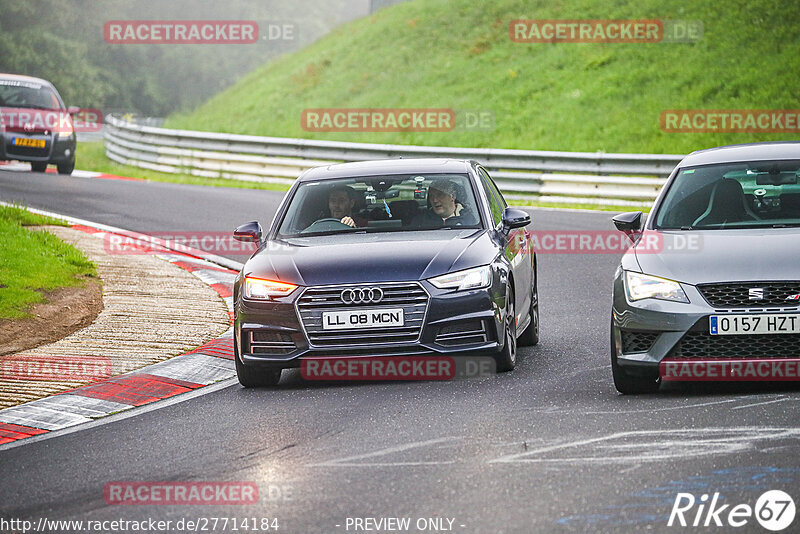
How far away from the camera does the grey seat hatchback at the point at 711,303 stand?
771 cm

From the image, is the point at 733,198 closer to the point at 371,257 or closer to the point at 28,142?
the point at 371,257

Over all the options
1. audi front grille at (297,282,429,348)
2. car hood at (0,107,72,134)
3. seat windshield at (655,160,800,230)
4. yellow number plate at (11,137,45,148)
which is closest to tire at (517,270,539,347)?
seat windshield at (655,160,800,230)

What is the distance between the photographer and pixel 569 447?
6754 mm

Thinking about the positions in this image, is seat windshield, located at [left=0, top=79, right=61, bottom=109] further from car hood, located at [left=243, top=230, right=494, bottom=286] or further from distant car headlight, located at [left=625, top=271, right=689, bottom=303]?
distant car headlight, located at [left=625, top=271, right=689, bottom=303]

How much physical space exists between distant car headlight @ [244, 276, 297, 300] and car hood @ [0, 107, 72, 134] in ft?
62.7

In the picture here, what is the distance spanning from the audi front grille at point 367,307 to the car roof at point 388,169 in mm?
1672

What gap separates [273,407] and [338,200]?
2.18 meters

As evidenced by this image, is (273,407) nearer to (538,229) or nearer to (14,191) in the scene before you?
(538,229)

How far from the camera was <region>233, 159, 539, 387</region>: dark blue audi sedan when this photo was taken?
28.4 ft

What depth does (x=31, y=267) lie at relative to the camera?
13.1 m

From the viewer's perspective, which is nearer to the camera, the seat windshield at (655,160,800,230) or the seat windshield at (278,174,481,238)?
the seat windshield at (655,160,800,230)

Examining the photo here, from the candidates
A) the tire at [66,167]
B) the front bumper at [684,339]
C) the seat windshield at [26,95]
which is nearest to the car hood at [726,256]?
the front bumper at [684,339]

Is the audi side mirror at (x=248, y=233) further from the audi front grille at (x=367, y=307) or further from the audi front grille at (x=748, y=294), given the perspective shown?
the audi front grille at (x=748, y=294)

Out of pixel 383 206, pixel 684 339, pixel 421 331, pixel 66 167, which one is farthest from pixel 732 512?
pixel 66 167
